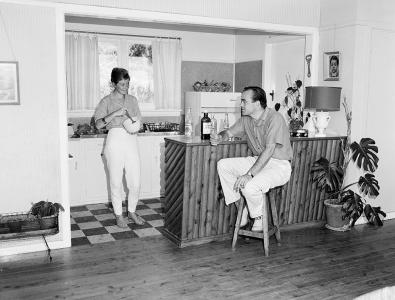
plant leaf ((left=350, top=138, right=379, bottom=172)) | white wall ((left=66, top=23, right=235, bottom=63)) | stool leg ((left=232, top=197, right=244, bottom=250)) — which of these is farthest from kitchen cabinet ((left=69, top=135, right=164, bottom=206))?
plant leaf ((left=350, top=138, right=379, bottom=172))

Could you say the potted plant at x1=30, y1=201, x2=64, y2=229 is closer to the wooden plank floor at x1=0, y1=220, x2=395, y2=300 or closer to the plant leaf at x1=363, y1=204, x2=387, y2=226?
the wooden plank floor at x1=0, y1=220, x2=395, y2=300

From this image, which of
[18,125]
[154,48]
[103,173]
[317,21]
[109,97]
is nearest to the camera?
[18,125]

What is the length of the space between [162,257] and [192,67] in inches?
152

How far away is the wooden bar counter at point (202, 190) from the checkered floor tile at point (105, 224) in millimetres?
363

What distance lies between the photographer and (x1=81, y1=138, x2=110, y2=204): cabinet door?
19.4 feet

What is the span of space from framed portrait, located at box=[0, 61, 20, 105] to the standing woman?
0.99 m

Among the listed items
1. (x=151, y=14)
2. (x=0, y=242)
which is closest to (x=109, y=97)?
(x=151, y=14)

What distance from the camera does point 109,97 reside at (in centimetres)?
493

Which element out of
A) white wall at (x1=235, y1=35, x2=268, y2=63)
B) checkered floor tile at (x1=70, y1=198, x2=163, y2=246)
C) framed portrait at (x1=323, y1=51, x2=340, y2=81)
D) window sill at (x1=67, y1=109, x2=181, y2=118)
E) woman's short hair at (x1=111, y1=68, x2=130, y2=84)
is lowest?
checkered floor tile at (x1=70, y1=198, x2=163, y2=246)

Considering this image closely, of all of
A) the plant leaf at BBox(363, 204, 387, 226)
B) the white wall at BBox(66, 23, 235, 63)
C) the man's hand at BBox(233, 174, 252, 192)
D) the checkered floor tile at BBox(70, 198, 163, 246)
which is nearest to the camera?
the man's hand at BBox(233, 174, 252, 192)

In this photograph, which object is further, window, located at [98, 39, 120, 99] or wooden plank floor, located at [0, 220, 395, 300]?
window, located at [98, 39, 120, 99]

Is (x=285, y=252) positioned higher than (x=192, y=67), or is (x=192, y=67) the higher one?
(x=192, y=67)

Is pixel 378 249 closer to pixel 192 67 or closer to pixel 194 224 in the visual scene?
pixel 194 224

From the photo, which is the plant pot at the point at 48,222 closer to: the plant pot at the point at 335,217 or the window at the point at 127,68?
the window at the point at 127,68
